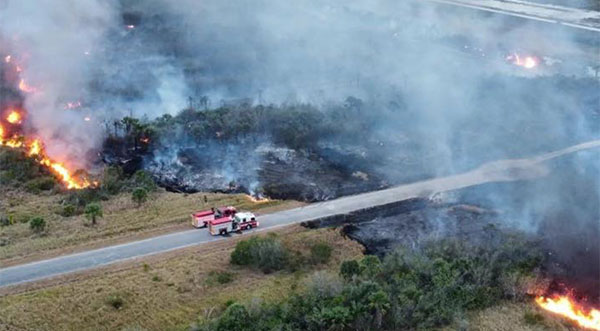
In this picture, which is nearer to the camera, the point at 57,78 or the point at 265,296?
the point at 265,296

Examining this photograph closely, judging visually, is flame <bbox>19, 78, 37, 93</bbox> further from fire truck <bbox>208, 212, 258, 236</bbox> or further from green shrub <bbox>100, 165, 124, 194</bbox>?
fire truck <bbox>208, 212, 258, 236</bbox>

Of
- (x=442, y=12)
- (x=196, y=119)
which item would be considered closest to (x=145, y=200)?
(x=196, y=119)

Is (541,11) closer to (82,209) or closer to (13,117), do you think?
(13,117)

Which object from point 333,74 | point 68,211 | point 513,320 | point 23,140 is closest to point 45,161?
point 23,140

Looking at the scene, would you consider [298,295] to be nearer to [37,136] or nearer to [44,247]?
[44,247]

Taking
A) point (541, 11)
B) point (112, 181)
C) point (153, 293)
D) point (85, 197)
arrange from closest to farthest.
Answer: point (153, 293) < point (85, 197) < point (112, 181) < point (541, 11)
